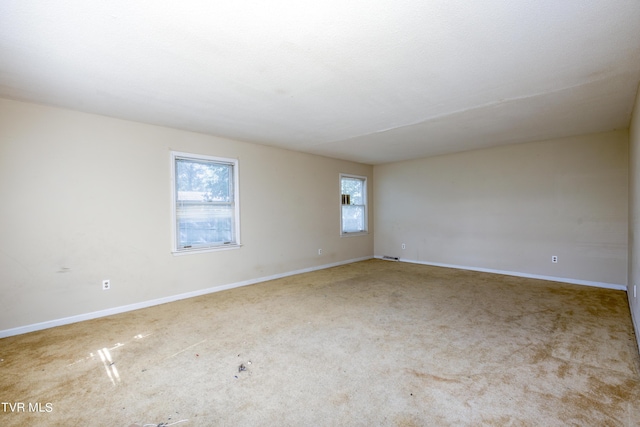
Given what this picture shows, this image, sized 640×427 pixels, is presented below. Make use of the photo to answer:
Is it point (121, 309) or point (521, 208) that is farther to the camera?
point (521, 208)

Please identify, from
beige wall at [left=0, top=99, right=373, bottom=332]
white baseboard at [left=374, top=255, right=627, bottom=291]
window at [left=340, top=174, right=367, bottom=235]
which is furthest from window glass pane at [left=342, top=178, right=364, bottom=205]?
beige wall at [left=0, top=99, right=373, bottom=332]

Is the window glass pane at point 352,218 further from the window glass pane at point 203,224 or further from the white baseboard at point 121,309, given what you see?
the window glass pane at point 203,224

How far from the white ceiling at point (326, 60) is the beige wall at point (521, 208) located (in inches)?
39.7

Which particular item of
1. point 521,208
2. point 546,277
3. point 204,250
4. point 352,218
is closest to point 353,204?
point 352,218

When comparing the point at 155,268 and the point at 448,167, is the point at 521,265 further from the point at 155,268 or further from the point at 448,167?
the point at 155,268

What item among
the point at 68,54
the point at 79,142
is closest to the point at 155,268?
the point at 79,142

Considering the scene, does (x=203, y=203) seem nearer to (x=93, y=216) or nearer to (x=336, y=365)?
(x=93, y=216)

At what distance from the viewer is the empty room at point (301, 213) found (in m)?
1.79

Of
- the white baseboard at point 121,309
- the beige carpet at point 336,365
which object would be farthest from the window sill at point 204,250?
the beige carpet at point 336,365

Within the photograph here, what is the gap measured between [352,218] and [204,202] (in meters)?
3.60

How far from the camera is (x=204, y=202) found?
435cm

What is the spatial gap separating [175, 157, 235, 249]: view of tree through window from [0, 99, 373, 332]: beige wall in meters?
0.18

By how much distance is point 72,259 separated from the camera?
10.7 feet

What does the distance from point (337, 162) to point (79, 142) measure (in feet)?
14.6
